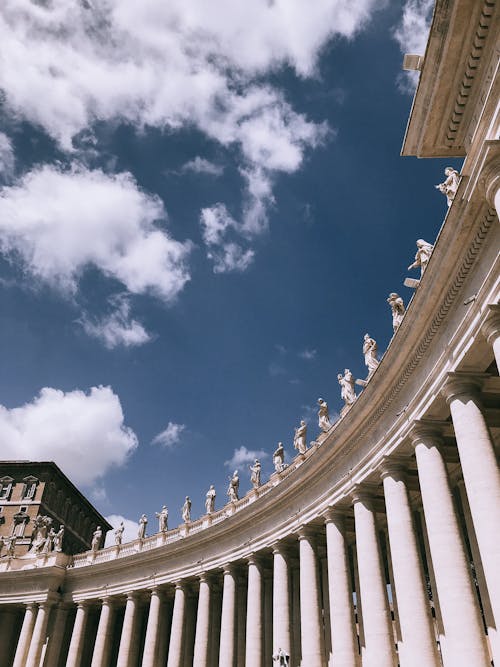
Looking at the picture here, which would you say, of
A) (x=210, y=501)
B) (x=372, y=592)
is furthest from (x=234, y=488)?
(x=372, y=592)

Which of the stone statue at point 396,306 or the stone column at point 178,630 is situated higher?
the stone statue at point 396,306

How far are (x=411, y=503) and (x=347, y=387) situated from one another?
8.75 m

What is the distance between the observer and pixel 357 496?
3541cm

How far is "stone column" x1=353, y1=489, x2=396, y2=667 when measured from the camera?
3075 cm

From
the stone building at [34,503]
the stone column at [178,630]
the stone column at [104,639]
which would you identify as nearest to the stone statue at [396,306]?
the stone column at [178,630]

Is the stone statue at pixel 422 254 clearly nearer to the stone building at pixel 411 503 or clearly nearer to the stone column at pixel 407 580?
the stone building at pixel 411 503

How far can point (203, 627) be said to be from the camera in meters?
52.7

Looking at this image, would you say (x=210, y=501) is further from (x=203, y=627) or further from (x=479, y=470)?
(x=479, y=470)

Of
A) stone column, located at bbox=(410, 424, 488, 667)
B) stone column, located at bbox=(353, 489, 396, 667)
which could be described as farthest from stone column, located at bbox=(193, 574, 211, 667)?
stone column, located at bbox=(410, 424, 488, 667)

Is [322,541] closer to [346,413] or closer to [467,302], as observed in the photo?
[346,413]

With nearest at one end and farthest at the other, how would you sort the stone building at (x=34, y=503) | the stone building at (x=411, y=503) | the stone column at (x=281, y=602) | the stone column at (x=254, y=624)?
the stone building at (x=411, y=503) < the stone column at (x=281, y=602) < the stone column at (x=254, y=624) < the stone building at (x=34, y=503)

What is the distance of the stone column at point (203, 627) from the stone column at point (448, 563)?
110ft

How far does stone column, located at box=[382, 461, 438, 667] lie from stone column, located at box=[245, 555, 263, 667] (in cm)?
1977

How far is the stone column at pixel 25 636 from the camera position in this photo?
64.8 m
